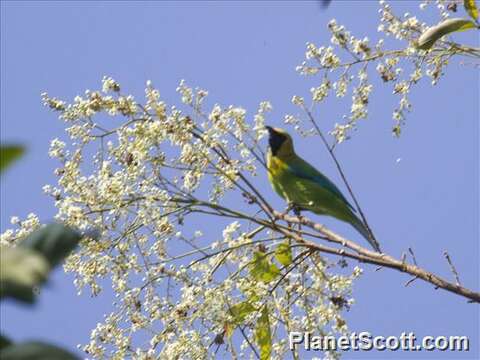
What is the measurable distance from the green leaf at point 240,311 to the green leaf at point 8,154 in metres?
2.22

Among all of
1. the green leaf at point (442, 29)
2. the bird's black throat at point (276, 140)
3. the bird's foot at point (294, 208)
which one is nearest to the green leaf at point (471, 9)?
the green leaf at point (442, 29)

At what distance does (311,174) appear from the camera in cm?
411

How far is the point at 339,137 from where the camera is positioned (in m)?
3.00

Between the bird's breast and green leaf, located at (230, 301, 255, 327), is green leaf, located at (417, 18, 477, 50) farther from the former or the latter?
the bird's breast

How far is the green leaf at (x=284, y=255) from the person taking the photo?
2850 mm

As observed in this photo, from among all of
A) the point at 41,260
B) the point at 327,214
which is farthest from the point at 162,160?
the point at 41,260

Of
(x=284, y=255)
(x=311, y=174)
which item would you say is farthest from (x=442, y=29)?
(x=311, y=174)

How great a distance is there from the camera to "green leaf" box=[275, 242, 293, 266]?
285 centimetres

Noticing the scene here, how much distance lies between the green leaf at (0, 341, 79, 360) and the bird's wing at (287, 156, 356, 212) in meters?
3.32

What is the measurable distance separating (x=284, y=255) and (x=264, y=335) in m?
0.29

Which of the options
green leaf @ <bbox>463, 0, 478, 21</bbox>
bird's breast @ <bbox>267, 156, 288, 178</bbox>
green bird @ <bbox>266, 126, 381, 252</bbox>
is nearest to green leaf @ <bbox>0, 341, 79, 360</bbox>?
green leaf @ <bbox>463, 0, 478, 21</bbox>

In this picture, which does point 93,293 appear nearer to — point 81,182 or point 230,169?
point 81,182

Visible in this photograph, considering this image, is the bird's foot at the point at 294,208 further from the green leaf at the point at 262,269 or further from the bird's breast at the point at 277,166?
the green leaf at the point at 262,269

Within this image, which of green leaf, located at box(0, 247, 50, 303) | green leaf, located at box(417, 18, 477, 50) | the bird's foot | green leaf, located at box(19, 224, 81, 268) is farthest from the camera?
the bird's foot
